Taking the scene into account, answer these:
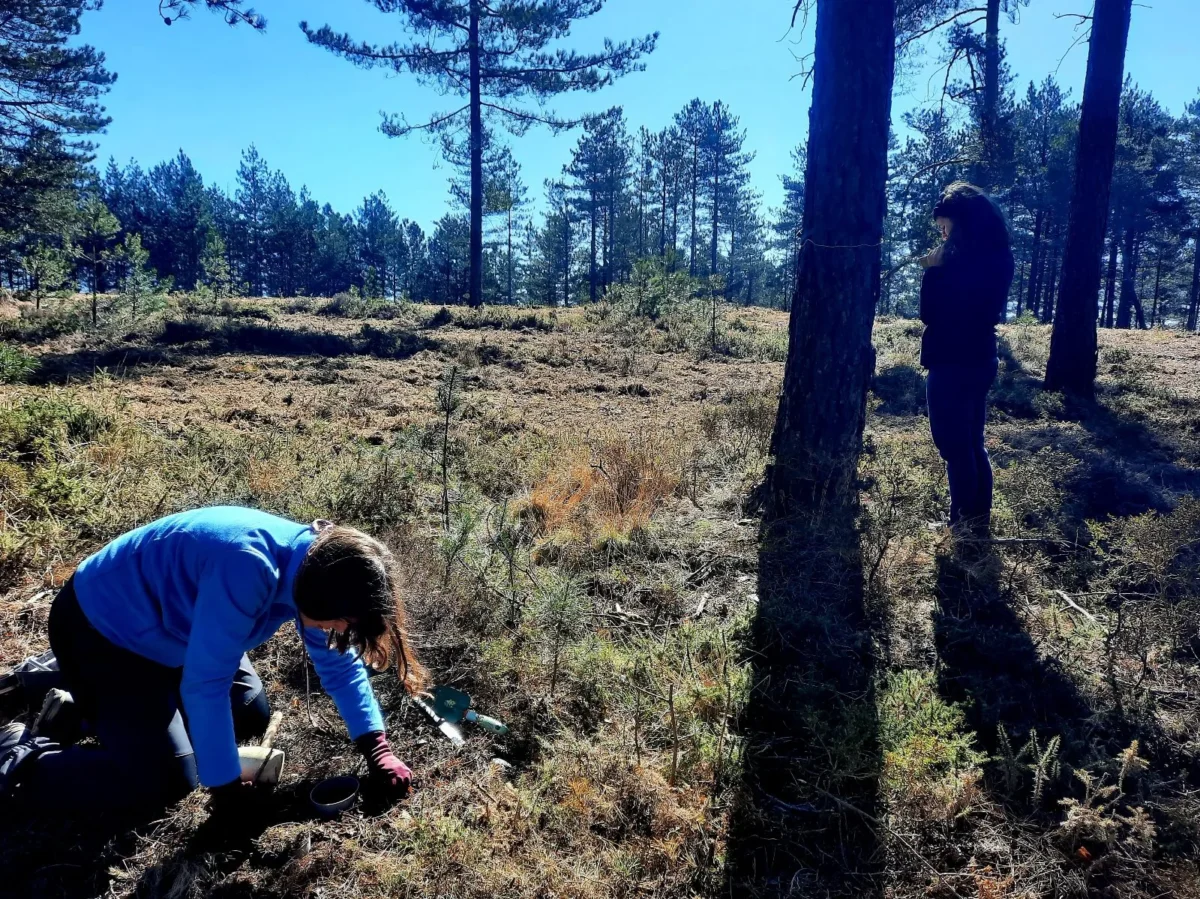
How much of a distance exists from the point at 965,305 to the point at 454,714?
3.40 m

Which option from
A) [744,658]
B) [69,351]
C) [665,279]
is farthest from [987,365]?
[665,279]

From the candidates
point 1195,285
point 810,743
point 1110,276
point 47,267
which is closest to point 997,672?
point 810,743

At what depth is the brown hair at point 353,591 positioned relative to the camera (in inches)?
75.9

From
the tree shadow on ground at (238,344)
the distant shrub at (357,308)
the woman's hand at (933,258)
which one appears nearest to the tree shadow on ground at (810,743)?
the woman's hand at (933,258)

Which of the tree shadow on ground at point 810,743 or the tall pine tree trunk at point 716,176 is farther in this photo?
the tall pine tree trunk at point 716,176

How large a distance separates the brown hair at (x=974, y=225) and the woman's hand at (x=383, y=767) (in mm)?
3741

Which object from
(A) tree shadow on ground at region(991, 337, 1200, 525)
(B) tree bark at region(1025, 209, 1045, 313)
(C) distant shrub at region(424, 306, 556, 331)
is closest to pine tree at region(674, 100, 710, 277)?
(B) tree bark at region(1025, 209, 1045, 313)

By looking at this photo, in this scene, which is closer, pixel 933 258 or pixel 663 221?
pixel 933 258

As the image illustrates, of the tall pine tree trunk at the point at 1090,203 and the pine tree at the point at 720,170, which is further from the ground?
the pine tree at the point at 720,170

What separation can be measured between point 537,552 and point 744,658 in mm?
1507

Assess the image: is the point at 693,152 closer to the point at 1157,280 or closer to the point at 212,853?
the point at 1157,280

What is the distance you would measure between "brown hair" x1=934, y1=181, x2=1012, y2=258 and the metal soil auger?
11.3 ft

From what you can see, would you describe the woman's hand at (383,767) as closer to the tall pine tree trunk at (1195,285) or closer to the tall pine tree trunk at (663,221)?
the tall pine tree trunk at (1195,285)

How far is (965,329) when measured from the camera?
3822 mm
